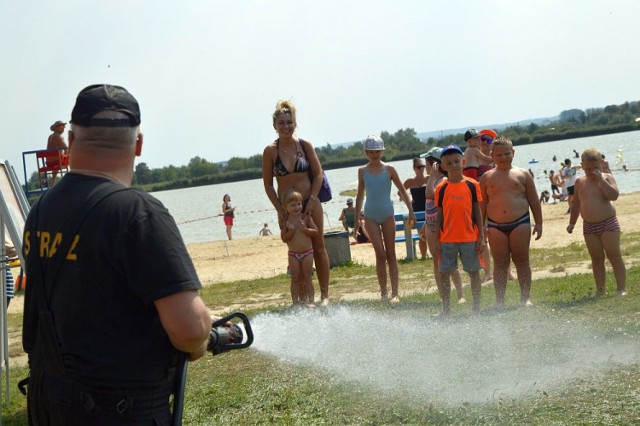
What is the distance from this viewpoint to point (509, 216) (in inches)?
378

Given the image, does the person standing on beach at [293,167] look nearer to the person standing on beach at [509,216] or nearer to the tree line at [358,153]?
the person standing on beach at [509,216]

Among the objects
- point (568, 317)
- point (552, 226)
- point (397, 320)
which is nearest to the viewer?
point (568, 317)

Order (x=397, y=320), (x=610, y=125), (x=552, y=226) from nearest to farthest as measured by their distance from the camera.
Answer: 1. (x=397, y=320)
2. (x=552, y=226)
3. (x=610, y=125)

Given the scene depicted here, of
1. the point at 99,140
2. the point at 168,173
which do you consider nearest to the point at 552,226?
the point at 99,140

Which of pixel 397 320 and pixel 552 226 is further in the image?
pixel 552 226

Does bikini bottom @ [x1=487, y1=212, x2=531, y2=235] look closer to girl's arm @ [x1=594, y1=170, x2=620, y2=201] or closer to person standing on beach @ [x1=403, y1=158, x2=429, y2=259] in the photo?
girl's arm @ [x1=594, y1=170, x2=620, y2=201]

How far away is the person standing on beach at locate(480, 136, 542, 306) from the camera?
9.59 meters

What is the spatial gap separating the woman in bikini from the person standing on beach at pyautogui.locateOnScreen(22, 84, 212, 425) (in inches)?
264

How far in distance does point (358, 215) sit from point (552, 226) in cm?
1241

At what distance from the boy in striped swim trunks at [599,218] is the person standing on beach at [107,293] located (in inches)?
289

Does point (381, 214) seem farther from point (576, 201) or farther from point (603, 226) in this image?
point (603, 226)

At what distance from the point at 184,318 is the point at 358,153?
347ft

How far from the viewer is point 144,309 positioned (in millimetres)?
3158

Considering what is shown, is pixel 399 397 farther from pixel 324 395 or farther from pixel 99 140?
pixel 99 140
